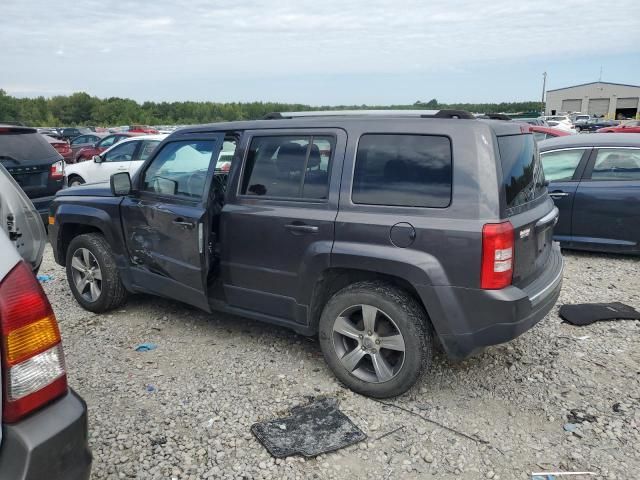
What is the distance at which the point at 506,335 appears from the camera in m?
3.07

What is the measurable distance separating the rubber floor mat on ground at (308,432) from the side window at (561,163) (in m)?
4.91

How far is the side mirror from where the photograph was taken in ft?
14.7

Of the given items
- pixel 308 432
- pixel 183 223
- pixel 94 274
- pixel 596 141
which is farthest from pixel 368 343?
pixel 596 141

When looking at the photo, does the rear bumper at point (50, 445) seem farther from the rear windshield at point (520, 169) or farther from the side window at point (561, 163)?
the side window at point (561, 163)

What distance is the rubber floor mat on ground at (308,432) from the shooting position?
2992 mm

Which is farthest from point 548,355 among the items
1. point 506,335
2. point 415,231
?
point 415,231

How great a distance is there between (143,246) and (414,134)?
8.43ft

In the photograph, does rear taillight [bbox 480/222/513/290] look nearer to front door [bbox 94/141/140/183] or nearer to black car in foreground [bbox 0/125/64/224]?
black car in foreground [bbox 0/125/64/224]

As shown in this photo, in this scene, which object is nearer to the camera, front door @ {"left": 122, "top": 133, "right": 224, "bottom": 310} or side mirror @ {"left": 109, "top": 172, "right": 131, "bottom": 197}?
front door @ {"left": 122, "top": 133, "right": 224, "bottom": 310}

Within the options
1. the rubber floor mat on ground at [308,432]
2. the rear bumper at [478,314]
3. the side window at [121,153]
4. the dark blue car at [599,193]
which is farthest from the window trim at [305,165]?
the side window at [121,153]

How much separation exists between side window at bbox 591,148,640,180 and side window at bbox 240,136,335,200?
4.62 m

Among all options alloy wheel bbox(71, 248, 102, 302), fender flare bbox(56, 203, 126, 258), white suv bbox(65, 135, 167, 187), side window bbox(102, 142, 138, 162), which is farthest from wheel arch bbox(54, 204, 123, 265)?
side window bbox(102, 142, 138, 162)

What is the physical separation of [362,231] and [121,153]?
32.0 ft

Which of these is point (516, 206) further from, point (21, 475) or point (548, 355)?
point (21, 475)
